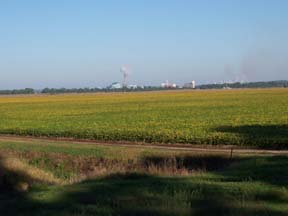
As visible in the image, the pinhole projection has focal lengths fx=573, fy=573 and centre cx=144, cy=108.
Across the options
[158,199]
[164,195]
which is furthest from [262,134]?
[158,199]

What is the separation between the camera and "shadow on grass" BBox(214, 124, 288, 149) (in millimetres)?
31094

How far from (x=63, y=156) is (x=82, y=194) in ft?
48.3

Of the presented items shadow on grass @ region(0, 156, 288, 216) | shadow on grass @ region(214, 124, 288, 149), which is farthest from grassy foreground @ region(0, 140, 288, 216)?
shadow on grass @ region(214, 124, 288, 149)

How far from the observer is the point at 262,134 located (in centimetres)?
3412

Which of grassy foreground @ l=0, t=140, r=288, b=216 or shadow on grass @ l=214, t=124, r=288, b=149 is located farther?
shadow on grass @ l=214, t=124, r=288, b=149

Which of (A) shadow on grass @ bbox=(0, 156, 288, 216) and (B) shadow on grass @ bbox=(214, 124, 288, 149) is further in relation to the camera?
(B) shadow on grass @ bbox=(214, 124, 288, 149)

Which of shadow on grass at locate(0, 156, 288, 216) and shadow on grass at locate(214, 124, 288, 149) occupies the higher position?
shadow on grass at locate(0, 156, 288, 216)

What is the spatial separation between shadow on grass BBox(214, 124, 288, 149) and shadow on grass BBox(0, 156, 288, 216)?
17.7 meters

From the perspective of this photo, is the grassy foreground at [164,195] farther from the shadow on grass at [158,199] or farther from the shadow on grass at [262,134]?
the shadow on grass at [262,134]

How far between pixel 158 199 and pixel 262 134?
2458cm

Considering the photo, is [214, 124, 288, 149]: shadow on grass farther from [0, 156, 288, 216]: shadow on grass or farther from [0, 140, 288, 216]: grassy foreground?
[0, 156, 288, 216]: shadow on grass

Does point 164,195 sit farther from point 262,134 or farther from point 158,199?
point 262,134

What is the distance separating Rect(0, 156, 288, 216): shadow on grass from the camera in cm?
942

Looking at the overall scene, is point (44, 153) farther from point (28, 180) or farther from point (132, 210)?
point (132, 210)
